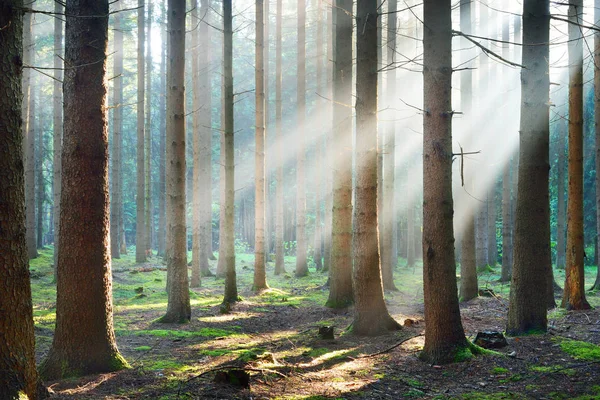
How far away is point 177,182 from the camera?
1034cm

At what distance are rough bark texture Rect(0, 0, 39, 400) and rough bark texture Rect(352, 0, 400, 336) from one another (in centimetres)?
591

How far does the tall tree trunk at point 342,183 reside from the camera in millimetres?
12094

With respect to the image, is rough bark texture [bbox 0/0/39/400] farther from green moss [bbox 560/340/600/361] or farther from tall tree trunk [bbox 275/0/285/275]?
tall tree trunk [bbox 275/0/285/275]

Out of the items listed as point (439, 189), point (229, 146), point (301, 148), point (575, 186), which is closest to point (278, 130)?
point (301, 148)

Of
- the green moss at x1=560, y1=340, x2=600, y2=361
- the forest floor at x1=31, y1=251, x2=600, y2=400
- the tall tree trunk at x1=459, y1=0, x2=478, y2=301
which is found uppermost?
the tall tree trunk at x1=459, y1=0, x2=478, y2=301

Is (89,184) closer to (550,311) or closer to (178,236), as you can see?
(178,236)

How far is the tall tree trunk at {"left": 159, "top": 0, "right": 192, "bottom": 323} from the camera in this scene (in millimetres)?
10336

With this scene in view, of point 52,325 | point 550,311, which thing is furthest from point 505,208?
point 52,325

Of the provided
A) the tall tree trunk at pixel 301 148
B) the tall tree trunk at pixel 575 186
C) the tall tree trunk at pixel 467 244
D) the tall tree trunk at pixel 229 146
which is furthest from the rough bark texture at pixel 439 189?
the tall tree trunk at pixel 301 148

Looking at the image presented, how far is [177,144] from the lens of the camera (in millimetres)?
10328

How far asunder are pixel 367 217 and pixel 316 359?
275 cm

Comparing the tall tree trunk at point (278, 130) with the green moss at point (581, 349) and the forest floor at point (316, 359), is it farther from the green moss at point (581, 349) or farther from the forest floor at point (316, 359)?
the green moss at point (581, 349)

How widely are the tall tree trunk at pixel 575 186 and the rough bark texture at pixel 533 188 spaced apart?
3211 mm

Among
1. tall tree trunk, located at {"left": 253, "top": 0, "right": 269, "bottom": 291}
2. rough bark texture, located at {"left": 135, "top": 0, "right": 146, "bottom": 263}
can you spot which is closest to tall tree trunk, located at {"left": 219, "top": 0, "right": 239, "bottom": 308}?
tall tree trunk, located at {"left": 253, "top": 0, "right": 269, "bottom": 291}
